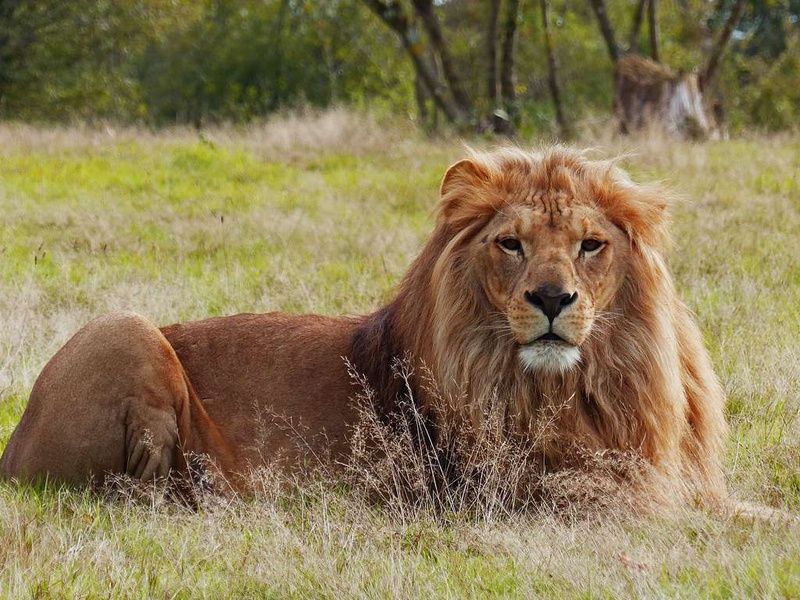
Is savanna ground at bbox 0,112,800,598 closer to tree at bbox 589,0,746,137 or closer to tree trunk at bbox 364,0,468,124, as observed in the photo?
tree at bbox 589,0,746,137

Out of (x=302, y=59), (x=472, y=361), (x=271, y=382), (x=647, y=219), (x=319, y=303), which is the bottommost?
(x=319, y=303)

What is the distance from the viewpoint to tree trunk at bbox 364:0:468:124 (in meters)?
16.5

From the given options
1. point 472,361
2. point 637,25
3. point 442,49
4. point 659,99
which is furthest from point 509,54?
point 472,361

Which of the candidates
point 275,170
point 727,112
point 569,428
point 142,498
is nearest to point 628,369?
point 569,428

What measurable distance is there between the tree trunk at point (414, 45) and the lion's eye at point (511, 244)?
40.2 feet

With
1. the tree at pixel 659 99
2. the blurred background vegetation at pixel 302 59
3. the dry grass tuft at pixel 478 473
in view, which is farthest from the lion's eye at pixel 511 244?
the blurred background vegetation at pixel 302 59

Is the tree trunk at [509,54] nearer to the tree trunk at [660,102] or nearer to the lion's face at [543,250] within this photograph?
the tree trunk at [660,102]

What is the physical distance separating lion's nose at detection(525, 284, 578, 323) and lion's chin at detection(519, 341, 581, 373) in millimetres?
132

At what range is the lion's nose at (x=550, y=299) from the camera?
3.88 metres

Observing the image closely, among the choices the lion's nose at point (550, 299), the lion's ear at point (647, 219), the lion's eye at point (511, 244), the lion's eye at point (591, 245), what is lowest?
the lion's nose at point (550, 299)

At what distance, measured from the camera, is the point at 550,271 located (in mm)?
3949

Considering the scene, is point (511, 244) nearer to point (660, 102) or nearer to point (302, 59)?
point (660, 102)

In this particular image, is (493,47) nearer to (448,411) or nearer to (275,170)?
(275,170)

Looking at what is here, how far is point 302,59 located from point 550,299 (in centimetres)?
2167
